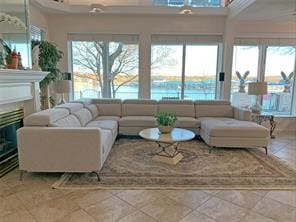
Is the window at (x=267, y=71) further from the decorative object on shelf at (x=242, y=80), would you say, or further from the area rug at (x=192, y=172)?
the area rug at (x=192, y=172)

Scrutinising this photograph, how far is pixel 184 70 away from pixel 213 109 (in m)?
1.39

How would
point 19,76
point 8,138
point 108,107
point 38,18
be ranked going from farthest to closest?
1. point 108,107
2. point 38,18
3. point 8,138
4. point 19,76

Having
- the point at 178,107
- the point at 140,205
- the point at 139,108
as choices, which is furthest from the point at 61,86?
the point at 140,205

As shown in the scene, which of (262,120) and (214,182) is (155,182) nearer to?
(214,182)

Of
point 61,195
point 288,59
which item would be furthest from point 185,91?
point 61,195

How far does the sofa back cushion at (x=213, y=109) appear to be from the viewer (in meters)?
5.30

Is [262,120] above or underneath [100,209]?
above

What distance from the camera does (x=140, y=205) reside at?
8.16 ft

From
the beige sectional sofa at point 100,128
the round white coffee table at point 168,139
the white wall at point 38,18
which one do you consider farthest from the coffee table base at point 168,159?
the white wall at point 38,18

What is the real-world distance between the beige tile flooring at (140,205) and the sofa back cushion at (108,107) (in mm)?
2543

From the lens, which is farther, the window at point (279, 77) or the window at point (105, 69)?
the window at point (105, 69)

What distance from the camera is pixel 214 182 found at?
3.01m

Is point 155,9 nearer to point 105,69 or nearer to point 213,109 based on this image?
point 105,69

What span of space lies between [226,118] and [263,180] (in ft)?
7.24
